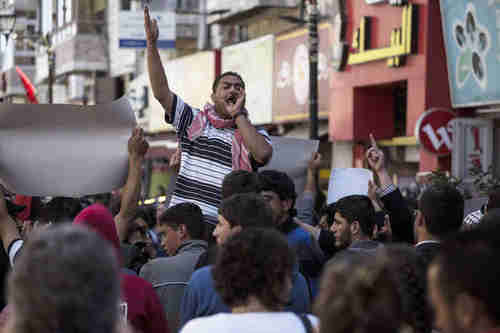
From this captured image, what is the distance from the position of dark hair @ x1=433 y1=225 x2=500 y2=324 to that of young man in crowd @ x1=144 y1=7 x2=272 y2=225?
11.1ft

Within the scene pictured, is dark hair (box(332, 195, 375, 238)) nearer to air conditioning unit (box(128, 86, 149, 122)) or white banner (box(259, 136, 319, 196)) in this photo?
white banner (box(259, 136, 319, 196))

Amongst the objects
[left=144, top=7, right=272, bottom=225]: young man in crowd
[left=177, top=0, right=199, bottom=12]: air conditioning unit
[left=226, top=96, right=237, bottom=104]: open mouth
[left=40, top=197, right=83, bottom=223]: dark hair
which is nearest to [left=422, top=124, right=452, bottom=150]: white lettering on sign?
[left=144, top=7, right=272, bottom=225]: young man in crowd

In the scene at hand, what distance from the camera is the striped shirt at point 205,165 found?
20.5ft

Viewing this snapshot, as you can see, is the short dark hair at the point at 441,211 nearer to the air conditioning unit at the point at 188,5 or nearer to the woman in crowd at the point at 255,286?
the woman in crowd at the point at 255,286

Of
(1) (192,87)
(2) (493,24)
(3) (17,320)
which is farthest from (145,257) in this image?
(1) (192,87)

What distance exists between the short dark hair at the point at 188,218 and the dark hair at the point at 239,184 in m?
0.41

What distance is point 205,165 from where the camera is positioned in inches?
246

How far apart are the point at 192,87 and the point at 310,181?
2418 cm

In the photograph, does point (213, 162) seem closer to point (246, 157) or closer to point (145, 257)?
point (246, 157)

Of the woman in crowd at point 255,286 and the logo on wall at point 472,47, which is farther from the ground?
the logo on wall at point 472,47

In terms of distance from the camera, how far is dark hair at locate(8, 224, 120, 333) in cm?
251

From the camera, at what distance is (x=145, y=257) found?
23.7 feet

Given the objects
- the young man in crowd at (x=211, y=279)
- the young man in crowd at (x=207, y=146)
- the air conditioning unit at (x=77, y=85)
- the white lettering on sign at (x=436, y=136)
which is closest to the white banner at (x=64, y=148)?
the young man in crowd at (x=207, y=146)

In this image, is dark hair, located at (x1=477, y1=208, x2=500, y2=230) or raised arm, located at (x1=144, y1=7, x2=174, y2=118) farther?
raised arm, located at (x1=144, y1=7, x2=174, y2=118)
